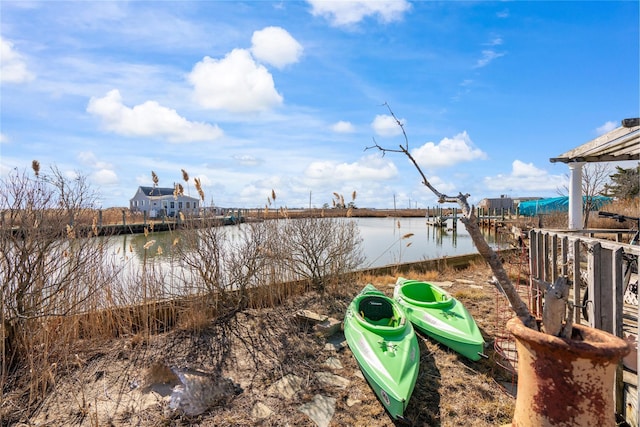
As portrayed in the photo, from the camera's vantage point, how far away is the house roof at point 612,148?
376cm

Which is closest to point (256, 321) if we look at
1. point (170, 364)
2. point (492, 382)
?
point (170, 364)

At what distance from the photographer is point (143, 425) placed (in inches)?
125

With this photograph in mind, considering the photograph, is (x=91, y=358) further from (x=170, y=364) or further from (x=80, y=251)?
(x=80, y=251)

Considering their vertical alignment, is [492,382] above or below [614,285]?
below

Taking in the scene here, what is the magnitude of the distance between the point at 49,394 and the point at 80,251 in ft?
5.02

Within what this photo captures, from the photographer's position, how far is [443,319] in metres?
4.75

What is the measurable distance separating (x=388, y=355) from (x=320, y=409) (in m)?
0.86

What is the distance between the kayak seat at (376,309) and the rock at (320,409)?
1706 mm

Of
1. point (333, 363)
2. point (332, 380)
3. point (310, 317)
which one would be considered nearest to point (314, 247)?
point (310, 317)

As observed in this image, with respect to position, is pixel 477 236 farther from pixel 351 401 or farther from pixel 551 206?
pixel 551 206

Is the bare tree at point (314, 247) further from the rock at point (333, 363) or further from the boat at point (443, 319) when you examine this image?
the rock at point (333, 363)

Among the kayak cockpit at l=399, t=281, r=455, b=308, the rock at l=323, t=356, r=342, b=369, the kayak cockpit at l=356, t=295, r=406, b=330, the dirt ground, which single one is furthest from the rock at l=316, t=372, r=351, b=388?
the kayak cockpit at l=399, t=281, r=455, b=308

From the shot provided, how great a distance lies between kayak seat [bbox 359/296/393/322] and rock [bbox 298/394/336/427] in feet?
5.60

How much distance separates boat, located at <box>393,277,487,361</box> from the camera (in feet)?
13.9
